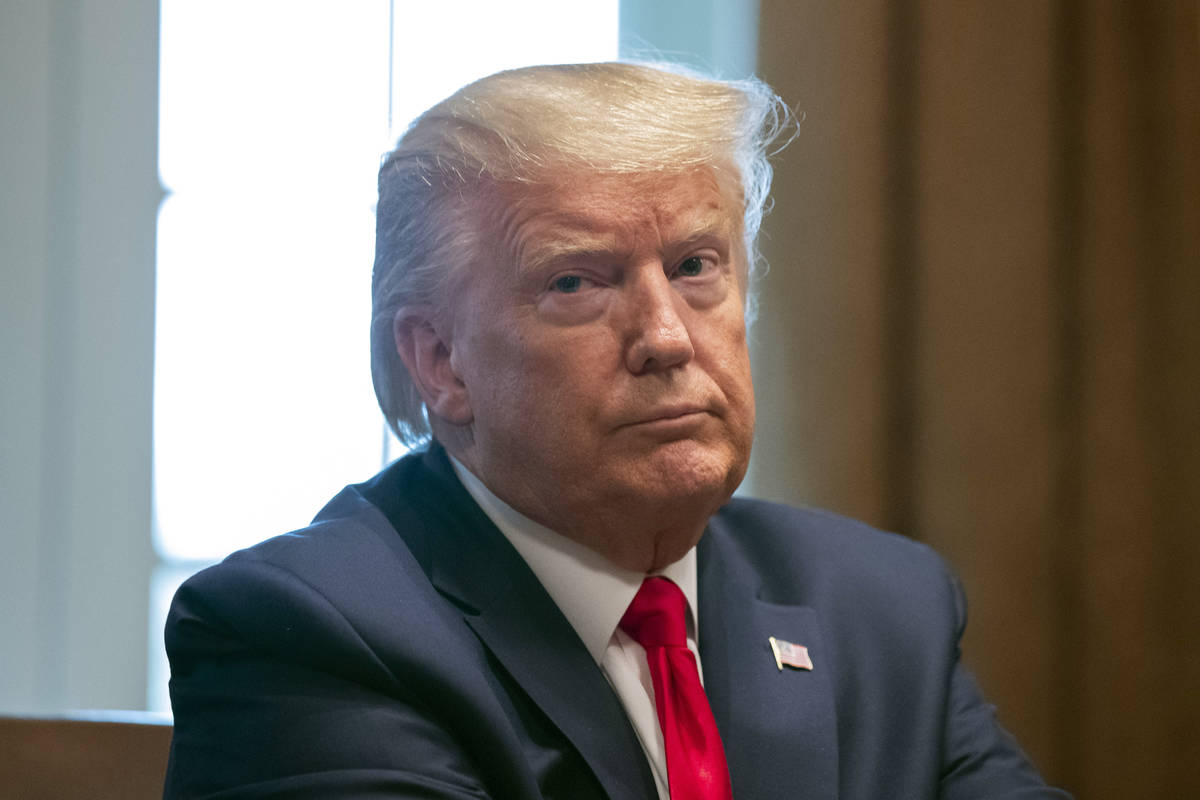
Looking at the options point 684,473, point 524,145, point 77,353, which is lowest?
point 77,353

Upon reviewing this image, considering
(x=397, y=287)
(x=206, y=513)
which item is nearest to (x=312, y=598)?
(x=397, y=287)

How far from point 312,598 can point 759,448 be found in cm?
146

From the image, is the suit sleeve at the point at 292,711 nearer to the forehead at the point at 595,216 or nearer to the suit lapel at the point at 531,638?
the suit lapel at the point at 531,638

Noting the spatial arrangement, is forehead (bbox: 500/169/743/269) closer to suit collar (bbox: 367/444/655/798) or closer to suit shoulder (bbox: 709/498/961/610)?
suit collar (bbox: 367/444/655/798)

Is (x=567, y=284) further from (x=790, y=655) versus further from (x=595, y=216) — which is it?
(x=790, y=655)

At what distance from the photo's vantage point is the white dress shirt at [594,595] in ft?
4.45

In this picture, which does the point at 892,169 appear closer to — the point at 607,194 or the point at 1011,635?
the point at 1011,635

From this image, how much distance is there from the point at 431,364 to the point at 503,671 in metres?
0.42

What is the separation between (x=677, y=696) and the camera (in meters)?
1.35

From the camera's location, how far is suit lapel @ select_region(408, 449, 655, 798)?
1281mm

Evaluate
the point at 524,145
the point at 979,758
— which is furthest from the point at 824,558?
the point at 524,145

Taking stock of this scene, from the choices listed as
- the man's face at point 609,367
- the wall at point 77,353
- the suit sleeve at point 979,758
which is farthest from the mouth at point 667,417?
the wall at point 77,353

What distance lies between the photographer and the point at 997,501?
2404 millimetres

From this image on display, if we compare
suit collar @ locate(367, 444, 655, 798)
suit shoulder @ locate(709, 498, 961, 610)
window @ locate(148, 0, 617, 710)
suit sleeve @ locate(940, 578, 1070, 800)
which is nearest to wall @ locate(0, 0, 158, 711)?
window @ locate(148, 0, 617, 710)
